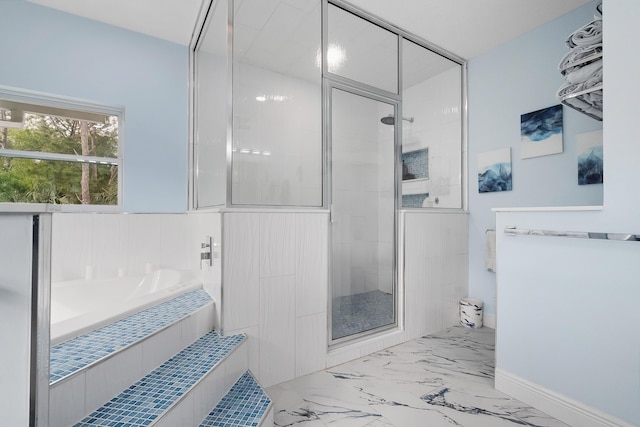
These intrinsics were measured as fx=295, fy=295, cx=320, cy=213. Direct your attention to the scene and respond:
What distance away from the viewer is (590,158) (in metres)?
2.05

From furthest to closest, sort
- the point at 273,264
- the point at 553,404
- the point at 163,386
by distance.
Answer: the point at 273,264, the point at 553,404, the point at 163,386

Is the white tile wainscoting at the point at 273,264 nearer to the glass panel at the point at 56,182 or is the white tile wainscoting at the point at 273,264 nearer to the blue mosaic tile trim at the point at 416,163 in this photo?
the glass panel at the point at 56,182

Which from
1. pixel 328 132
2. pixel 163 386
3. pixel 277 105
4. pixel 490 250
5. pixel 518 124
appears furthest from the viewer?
pixel 490 250

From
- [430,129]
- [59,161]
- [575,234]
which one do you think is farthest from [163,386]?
[430,129]

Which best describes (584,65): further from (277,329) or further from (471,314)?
(277,329)

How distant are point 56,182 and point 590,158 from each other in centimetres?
A: 388

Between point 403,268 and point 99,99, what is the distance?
2696 millimetres

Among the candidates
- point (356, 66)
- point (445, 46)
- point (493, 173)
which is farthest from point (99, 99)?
point (493, 173)

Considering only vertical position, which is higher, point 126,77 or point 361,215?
point 126,77

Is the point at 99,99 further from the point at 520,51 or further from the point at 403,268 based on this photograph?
the point at 520,51

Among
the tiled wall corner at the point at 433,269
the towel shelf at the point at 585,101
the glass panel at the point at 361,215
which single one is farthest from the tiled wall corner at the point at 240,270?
the towel shelf at the point at 585,101

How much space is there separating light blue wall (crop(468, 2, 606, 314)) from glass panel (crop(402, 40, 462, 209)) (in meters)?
0.15

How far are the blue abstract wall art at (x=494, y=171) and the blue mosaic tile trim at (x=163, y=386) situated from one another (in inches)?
95.0

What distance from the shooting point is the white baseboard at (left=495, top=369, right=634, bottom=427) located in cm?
129
